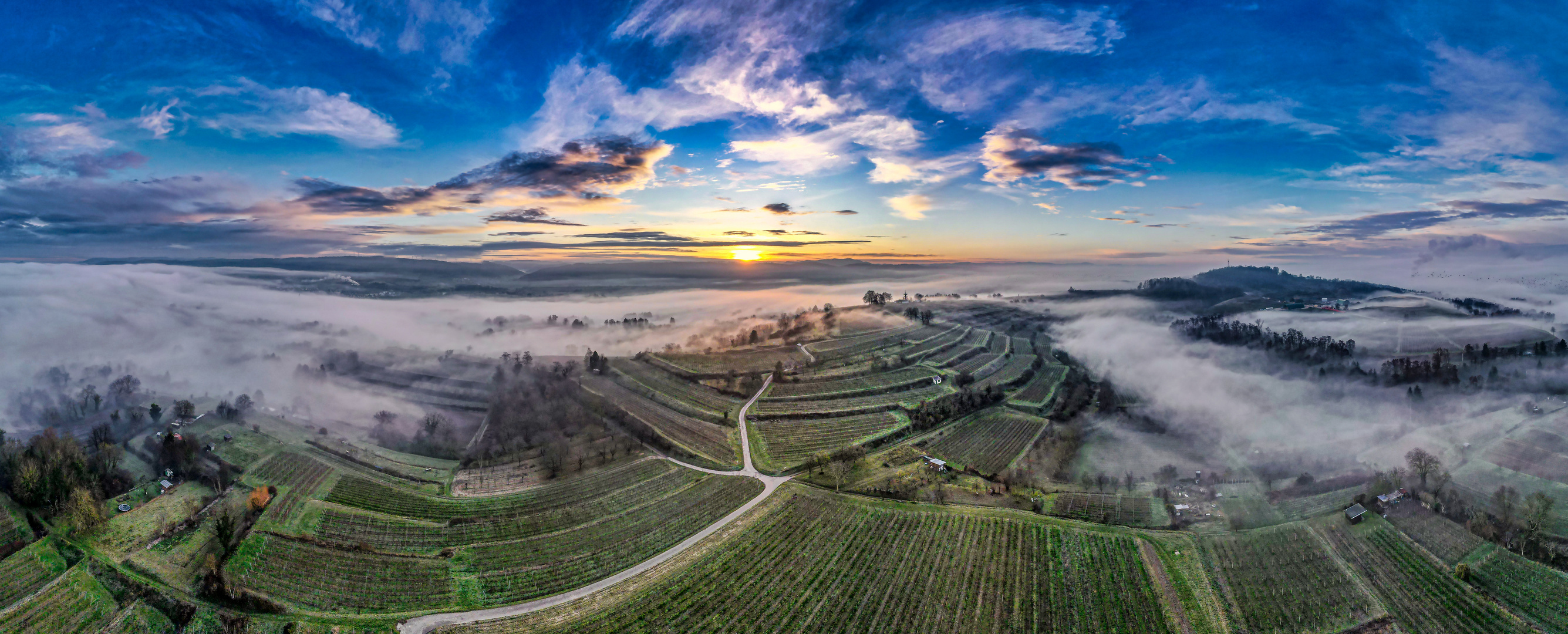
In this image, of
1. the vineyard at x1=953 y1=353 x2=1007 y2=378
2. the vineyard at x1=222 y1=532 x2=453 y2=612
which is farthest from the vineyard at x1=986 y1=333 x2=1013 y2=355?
the vineyard at x1=222 y1=532 x2=453 y2=612

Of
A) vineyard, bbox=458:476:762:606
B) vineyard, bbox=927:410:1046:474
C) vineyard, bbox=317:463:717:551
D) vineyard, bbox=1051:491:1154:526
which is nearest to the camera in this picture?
vineyard, bbox=458:476:762:606

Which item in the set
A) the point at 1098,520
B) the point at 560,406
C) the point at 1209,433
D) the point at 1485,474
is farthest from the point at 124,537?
the point at 1485,474

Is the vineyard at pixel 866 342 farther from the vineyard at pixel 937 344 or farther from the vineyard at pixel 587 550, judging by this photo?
the vineyard at pixel 587 550

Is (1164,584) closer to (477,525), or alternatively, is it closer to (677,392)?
(477,525)

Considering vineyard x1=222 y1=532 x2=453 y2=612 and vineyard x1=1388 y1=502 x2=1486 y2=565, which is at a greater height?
vineyard x1=1388 y1=502 x2=1486 y2=565

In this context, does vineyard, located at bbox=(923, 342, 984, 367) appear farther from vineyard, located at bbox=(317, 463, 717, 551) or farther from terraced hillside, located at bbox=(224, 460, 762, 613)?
vineyard, located at bbox=(317, 463, 717, 551)

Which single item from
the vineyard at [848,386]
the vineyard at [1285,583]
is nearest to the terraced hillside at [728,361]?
the vineyard at [848,386]

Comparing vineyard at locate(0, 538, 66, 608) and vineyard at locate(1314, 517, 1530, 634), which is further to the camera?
vineyard at locate(0, 538, 66, 608)
